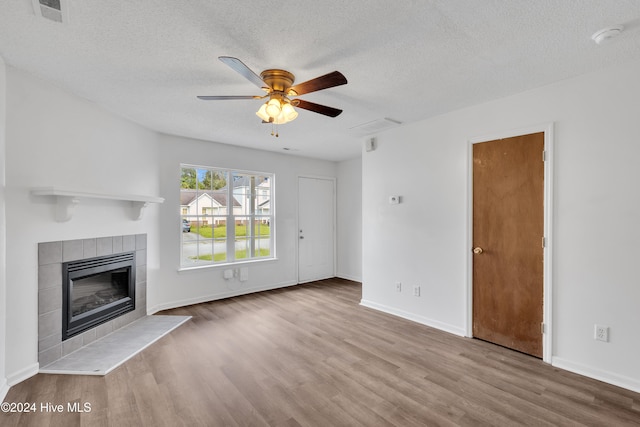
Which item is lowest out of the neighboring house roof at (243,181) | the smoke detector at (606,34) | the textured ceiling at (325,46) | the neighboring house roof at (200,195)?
the neighboring house roof at (200,195)

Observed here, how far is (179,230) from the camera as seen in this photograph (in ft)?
14.2

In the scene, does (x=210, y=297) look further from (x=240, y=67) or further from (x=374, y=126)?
(x=240, y=67)

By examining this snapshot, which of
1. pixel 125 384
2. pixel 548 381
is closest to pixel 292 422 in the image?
pixel 125 384

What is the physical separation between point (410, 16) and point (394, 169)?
236 centimetres

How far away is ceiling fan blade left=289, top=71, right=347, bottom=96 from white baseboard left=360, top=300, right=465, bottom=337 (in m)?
2.95

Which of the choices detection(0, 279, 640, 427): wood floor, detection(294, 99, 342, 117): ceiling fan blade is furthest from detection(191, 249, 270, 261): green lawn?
detection(294, 99, 342, 117): ceiling fan blade

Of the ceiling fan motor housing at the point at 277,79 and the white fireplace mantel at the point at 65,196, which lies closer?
the ceiling fan motor housing at the point at 277,79

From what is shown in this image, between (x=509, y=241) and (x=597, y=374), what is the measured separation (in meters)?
1.23

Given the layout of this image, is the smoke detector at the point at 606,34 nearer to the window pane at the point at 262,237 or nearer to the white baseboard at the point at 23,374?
the window pane at the point at 262,237

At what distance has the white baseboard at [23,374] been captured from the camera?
2.31m

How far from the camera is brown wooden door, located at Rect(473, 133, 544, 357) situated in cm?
275

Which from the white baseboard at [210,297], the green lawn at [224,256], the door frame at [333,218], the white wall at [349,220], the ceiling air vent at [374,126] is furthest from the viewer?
the white wall at [349,220]

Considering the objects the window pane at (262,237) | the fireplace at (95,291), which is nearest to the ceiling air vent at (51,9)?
the fireplace at (95,291)

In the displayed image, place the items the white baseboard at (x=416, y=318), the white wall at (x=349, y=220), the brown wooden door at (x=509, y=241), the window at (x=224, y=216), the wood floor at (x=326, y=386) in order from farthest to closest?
the white wall at (x=349, y=220) → the window at (x=224, y=216) → the white baseboard at (x=416, y=318) → the brown wooden door at (x=509, y=241) → the wood floor at (x=326, y=386)
